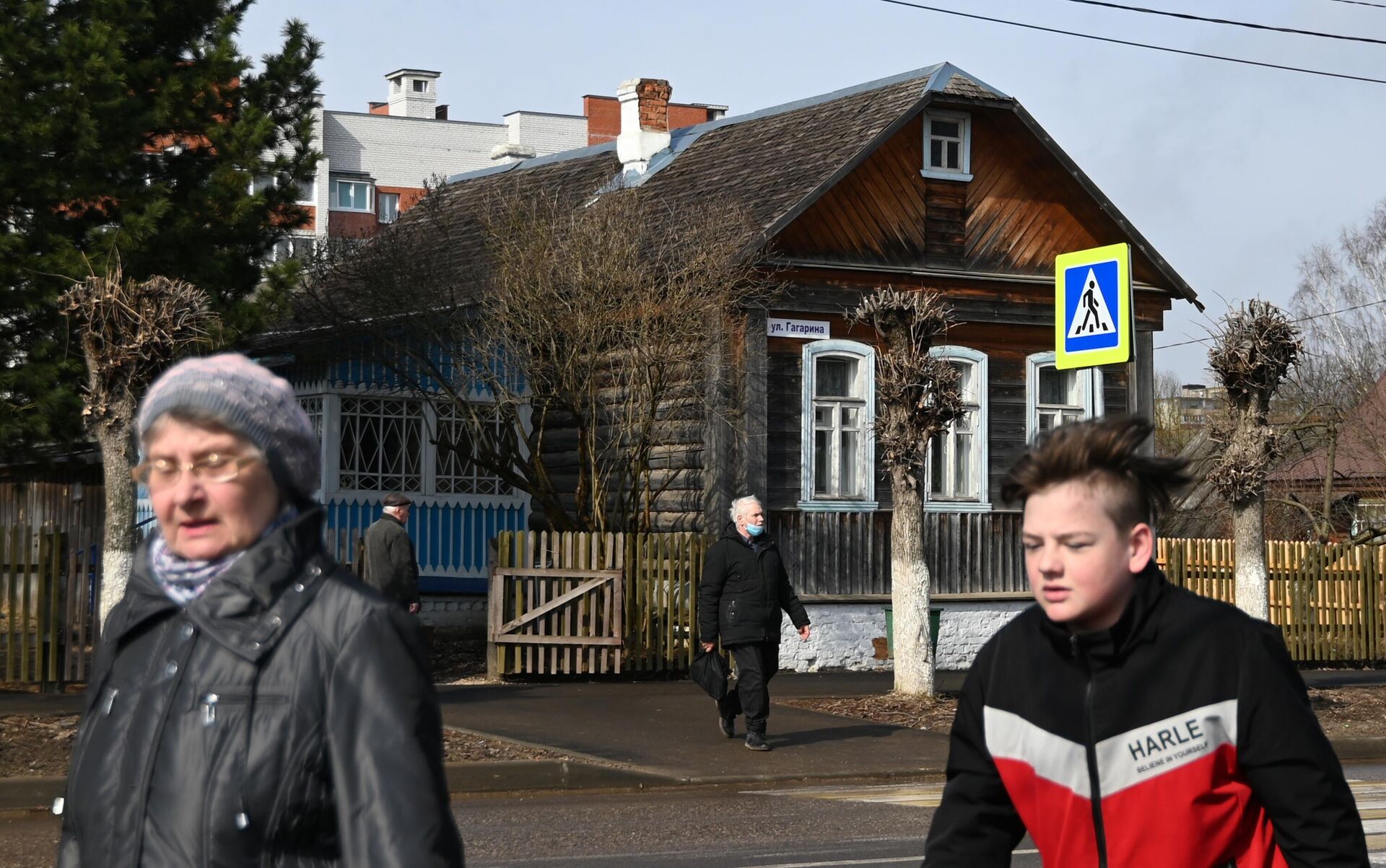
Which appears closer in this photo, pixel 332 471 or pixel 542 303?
pixel 542 303

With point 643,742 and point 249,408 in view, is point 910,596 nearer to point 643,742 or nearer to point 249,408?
point 643,742

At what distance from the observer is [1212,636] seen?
3498mm

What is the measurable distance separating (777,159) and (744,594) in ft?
33.0

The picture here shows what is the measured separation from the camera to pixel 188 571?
9.46ft

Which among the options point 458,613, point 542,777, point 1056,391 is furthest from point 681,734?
point 1056,391

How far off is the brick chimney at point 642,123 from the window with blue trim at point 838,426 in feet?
17.3

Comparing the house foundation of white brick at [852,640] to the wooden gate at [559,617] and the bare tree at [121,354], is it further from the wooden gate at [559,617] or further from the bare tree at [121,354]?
the bare tree at [121,354]

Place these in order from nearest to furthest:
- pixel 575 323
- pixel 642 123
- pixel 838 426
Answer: pixel 575 323
pixel 838 426
pixel 642 123

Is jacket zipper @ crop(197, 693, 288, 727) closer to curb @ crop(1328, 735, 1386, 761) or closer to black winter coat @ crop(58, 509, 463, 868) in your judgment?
black winter coat @ crop(58, 509, 463, 868)

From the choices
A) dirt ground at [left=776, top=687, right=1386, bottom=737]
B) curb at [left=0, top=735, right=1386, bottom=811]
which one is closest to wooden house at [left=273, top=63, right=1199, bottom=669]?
dirt ground at [left=776, top=687, right=1386, bottom=737]

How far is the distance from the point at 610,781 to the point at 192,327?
14.5ft

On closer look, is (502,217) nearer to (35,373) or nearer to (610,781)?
(35,373)

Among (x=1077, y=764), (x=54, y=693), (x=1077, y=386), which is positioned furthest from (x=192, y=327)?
(x=1077, y=386)

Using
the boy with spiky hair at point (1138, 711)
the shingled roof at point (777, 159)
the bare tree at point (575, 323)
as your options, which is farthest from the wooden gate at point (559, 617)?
the boy with spiky hair at point (1138, 711)
